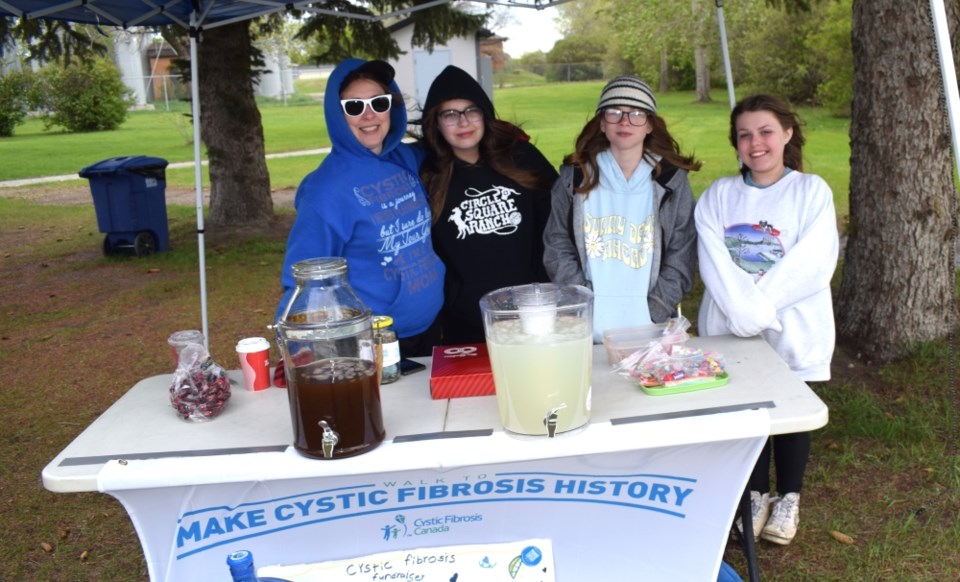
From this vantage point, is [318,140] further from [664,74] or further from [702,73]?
[664,74]

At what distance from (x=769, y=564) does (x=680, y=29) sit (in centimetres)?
3069

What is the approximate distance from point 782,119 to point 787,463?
46.2 inches

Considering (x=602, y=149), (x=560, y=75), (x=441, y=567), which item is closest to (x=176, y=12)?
(x=602, y=149)

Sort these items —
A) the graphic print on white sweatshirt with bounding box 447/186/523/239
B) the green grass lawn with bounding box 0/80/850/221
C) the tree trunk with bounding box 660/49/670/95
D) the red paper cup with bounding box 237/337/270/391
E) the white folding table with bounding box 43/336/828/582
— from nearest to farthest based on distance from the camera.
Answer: the white folding table with bounding box 43/336/828/582, the red paper cup with bounding box 237/337/270/391, the graphic print on white sweatshirt with bounding box 447/186/523/239, the green grass lawn with bounding box 0/80/850/221, the tree trunk with bounding box 660/49/670/95

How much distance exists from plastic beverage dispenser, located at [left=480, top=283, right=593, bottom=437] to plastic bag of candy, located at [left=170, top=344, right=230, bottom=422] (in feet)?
2.56

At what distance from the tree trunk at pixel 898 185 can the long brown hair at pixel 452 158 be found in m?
2.24

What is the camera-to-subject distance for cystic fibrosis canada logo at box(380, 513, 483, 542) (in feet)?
7.43

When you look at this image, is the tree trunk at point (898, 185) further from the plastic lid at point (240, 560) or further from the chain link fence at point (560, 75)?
the chain link fence at point (560, 75)

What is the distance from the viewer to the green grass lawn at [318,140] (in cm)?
1424

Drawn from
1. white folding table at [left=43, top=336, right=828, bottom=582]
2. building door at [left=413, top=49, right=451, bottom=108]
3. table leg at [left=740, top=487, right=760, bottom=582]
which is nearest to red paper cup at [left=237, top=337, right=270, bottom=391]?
white folding table at [left=43, top=336, right=828, bottom=582]

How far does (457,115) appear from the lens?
2.89 meters

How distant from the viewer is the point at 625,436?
77.2 inches

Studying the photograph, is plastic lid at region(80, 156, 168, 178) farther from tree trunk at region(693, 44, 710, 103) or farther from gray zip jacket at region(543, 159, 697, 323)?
tree trunk at region(693, 44, 710, 103)

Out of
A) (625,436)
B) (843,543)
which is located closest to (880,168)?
(843,543)
